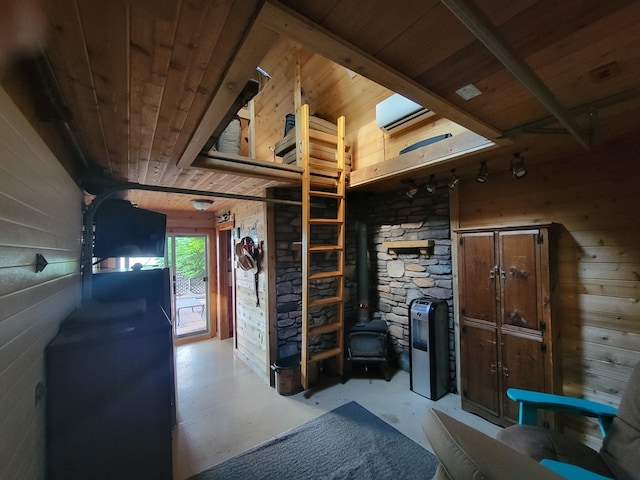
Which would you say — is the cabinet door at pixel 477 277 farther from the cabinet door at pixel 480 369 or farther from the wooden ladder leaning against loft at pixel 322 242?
the wooden ladder leaning against loft at pixel 322 242

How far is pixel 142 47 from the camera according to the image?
0.90 metres

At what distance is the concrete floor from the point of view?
2207mm

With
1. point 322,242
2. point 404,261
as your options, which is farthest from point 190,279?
point 404,261

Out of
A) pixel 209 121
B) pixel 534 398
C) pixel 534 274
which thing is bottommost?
pixel 534 398

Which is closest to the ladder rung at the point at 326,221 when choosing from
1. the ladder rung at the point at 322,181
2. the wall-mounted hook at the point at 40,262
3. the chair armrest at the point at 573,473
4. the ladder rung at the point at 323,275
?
the ladder rung at the point at 322,181

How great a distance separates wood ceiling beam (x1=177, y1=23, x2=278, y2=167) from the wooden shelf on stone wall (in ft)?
8.27

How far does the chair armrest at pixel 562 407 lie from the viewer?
5.08ft

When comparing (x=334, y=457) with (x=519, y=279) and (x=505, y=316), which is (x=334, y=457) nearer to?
(x=505, y=316)

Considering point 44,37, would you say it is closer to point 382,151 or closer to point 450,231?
point 382,151

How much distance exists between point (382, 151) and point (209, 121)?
217 cm

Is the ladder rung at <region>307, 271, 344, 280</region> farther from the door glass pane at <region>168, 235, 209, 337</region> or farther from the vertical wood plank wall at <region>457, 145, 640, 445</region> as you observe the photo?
the door glass pane at <region>168, 235, 209, 337</region>

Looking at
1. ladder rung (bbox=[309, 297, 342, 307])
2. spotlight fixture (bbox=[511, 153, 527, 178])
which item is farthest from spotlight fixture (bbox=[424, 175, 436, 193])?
ladder rung (bbox=[309, 297, 342, 307])

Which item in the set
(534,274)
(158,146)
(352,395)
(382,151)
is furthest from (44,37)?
(352,395)

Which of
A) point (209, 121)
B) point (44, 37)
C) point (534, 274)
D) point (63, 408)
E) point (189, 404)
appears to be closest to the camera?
point (44, 37)
